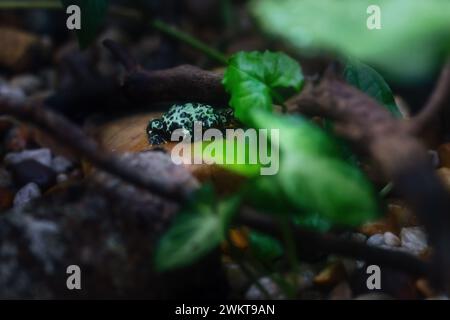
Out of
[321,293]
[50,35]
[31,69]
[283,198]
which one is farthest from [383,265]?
[50,35]

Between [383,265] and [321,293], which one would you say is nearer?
[383,265]

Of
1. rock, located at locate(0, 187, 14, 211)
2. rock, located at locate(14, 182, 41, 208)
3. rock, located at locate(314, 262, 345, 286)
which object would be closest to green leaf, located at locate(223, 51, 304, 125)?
rock, located at locate(314, 262, 345, 286)

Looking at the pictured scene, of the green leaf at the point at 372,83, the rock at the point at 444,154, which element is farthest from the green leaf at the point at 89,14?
the rock at the point at 444,154

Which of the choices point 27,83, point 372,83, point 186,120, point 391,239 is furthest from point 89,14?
point 27,83

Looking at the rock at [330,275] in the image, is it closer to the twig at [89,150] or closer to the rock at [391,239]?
the rock at [391,239]

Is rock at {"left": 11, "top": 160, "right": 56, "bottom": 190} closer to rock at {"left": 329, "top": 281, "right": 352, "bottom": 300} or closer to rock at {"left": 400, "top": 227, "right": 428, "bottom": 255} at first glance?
rock at {"left": 329, "top": 281, "right": 352, "bottom": 300}
